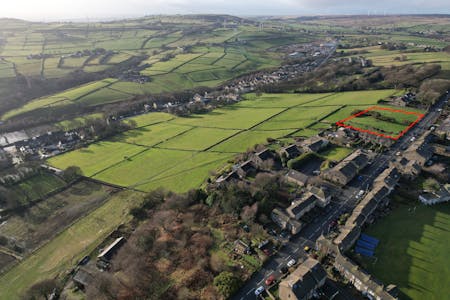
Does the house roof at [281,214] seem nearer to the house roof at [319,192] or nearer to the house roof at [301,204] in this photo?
the house roof at [301,204]

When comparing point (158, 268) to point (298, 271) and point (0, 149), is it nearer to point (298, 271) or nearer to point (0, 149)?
point (298, 271)

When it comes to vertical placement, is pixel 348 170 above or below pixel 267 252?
above

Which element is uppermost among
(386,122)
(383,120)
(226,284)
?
(383,120)

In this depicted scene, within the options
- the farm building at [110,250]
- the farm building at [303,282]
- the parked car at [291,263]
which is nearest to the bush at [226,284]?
the farm building at [303,282]

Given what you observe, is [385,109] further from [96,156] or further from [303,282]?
[96,156]

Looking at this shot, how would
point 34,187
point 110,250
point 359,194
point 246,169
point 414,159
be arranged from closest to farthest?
point 110,250 → point 359,194 → point 414,159 → point 246,169 → point 34,187

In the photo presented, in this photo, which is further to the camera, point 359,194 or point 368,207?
point 359,194

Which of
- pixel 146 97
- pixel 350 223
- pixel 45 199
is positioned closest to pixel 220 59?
pixel 146 97

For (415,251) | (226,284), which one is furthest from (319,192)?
(226,284)
